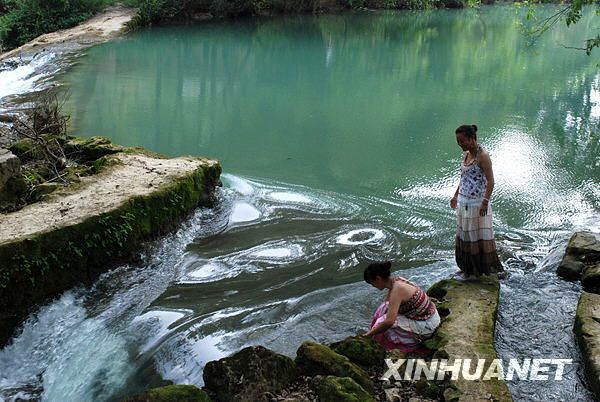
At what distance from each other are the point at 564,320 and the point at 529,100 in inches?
481

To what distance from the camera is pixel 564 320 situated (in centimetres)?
611

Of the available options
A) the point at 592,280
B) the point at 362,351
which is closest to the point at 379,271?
the point at 362,351

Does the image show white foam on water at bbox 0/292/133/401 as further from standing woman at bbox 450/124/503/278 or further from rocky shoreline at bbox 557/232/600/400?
rocky shoreline at bbox 557/232/600/400

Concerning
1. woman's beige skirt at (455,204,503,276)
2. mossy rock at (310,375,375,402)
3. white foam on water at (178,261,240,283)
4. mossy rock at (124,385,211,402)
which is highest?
woman's beige skirt at (455,204,503,276)

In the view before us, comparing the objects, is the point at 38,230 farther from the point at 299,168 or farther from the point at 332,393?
the point at 299,168

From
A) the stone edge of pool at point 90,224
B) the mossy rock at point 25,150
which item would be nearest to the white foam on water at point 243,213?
the stone edge of pool at point 90,224

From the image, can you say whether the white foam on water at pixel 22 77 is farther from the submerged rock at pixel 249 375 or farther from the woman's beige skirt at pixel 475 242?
the submerged rock at pixel 249 375

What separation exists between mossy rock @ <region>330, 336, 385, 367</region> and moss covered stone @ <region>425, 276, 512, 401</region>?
508 mm

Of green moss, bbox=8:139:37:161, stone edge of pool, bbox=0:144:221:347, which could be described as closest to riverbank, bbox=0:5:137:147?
green moss, bbox=8:139:37:161

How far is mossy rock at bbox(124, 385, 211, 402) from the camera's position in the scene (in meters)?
4.37

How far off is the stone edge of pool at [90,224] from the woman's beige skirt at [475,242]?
3.92 metres

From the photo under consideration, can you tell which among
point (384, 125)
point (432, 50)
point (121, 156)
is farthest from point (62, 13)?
point (121, 156)

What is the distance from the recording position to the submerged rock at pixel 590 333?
5008 millimetres

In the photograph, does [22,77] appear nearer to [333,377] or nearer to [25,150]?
[25,150]
